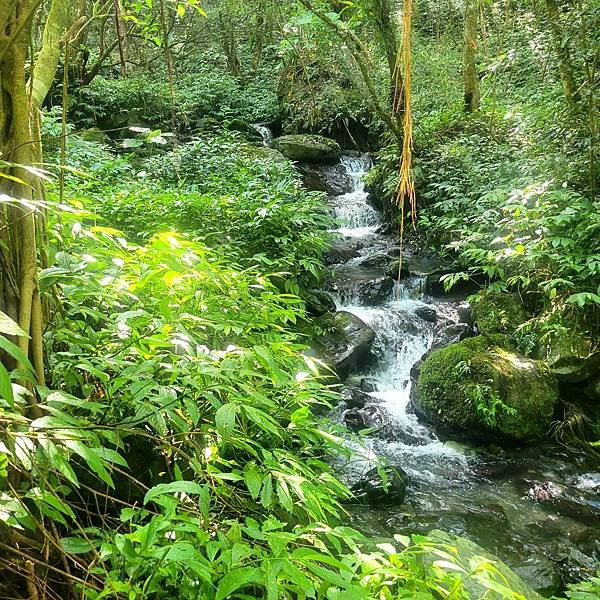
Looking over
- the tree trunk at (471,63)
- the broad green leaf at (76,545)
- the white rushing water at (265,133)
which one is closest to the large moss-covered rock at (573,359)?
the broad green leaf at (76,545)

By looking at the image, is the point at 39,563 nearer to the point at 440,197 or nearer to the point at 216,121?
the point at 440,197

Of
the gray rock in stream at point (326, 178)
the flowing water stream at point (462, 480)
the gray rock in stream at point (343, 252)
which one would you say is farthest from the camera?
the gray rock in stream at point (326, 178)

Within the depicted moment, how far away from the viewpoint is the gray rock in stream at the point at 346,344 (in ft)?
21.0

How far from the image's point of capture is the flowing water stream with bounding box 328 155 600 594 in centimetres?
413

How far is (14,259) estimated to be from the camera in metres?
1.58

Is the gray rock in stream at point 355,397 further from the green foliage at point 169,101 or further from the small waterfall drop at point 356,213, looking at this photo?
the green foliage at point 169,101

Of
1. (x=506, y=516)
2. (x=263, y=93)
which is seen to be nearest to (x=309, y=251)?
(x=506, y=516)

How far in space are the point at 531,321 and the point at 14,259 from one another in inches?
228

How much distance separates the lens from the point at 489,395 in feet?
17.8

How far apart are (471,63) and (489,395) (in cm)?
777

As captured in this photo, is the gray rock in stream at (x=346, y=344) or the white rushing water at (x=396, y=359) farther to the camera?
the gray rock in stream at (x=346, y=344)

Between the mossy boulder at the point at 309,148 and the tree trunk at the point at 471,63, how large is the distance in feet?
10.8

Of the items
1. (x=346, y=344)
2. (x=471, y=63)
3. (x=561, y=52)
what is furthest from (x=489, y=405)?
(x=471, y=63)

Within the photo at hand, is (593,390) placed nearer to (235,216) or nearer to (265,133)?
(235,216)
